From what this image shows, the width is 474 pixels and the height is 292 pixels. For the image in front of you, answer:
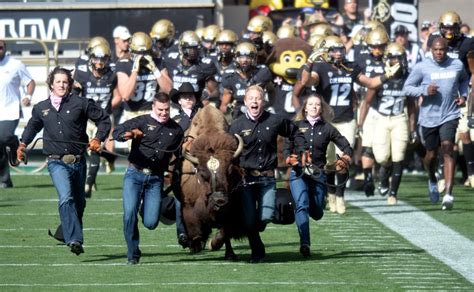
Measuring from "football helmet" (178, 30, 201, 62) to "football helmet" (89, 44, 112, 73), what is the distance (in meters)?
0.97

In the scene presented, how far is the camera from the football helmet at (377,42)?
21188mm

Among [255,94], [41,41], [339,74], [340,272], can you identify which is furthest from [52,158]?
[41,41]

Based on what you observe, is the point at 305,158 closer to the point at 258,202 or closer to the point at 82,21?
the point at 258,202

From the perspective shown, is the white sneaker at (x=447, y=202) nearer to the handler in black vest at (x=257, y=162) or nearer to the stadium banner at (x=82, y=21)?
the handler in black vest at (x=257, y=162)

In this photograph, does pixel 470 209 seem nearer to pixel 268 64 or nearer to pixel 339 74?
pixel 339 74

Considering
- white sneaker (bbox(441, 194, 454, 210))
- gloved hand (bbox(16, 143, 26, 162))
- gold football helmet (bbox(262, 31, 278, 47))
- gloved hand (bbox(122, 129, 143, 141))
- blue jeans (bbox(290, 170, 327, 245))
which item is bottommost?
white sneaker (bbox(441, 194, 454, 210))

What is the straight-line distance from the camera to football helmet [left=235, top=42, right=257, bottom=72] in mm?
20094

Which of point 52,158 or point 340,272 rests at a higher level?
point 52,158

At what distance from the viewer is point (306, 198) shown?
1539 cm

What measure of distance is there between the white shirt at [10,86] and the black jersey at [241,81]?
3.29 metres

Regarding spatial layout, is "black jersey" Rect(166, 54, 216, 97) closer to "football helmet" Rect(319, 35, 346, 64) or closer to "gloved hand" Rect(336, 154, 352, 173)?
"football helmet" Rect(319, 35, 346, 64)

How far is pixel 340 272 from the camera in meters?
14.2

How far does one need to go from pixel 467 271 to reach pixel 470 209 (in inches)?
212

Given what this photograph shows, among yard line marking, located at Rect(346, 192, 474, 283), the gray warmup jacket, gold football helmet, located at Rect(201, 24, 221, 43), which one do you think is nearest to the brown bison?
yard line marking, located at Rect(346, 192, 474, 283)
